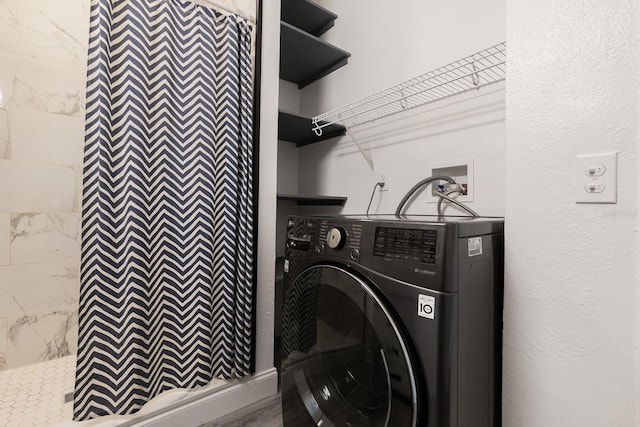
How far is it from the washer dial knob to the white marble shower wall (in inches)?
66.2

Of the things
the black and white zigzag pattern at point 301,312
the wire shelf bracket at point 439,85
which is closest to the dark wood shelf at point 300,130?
the wire shelf bracket at point 439,85

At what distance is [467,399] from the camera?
77 cm

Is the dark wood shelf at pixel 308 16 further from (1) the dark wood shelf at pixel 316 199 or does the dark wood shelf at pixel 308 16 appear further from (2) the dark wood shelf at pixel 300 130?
(1) the dark wood shelf at pixel 316 199

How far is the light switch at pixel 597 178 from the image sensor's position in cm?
67

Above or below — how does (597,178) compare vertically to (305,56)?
below

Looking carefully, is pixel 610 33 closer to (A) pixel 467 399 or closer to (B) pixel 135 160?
(A) pixel 467 399

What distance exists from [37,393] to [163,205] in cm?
107

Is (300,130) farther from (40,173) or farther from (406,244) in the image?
(40,173)

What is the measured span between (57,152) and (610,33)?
2.41 meters

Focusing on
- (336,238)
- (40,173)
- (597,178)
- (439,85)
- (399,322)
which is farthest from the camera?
(40,173)

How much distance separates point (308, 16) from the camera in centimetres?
192

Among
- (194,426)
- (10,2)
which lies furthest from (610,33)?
(10,2)

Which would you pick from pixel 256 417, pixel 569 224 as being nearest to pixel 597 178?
pixel 569 224

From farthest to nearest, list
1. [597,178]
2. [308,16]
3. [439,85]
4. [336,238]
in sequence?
[308,16] → [439,85] → [336,238] → [597,178]
